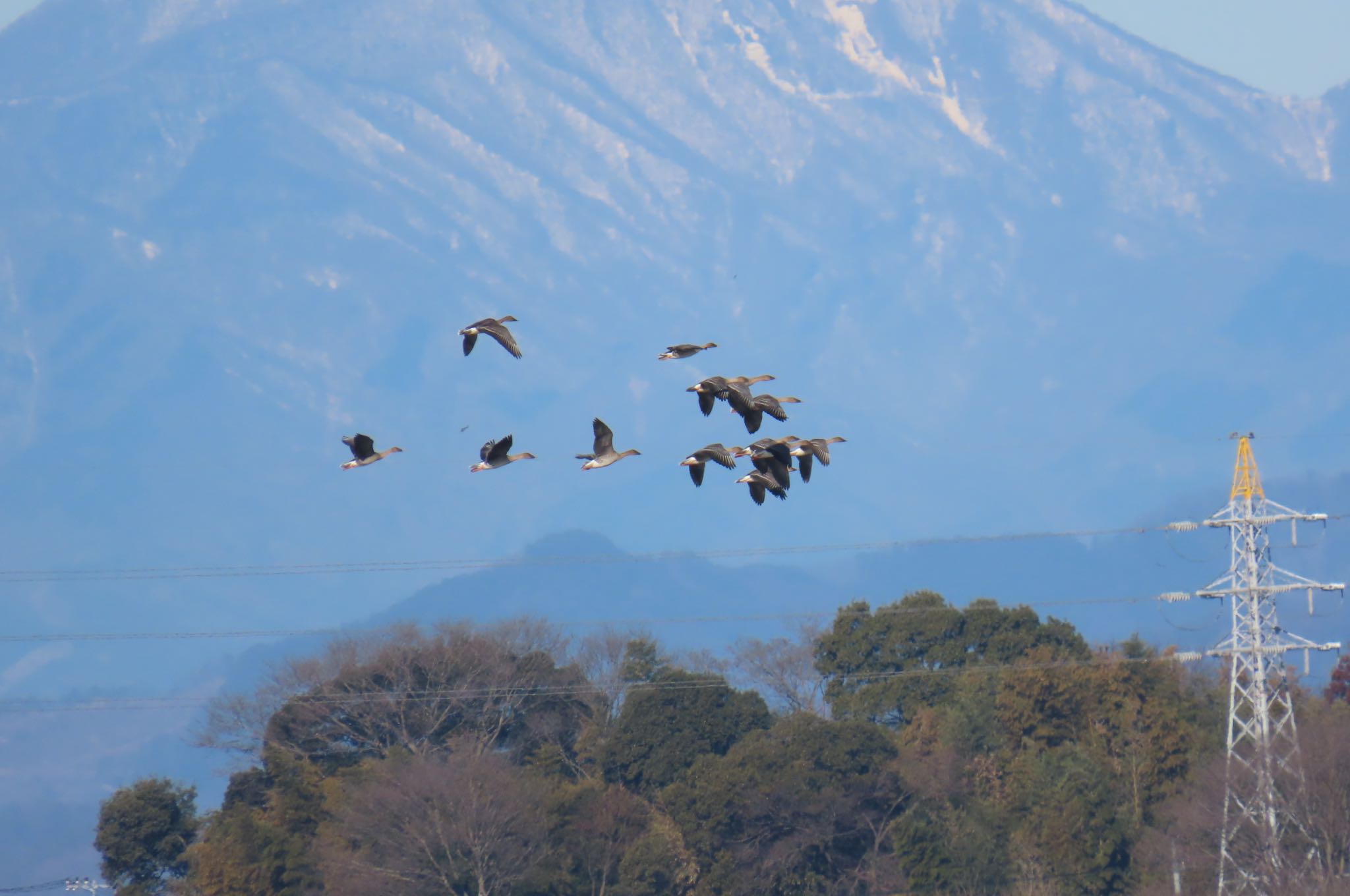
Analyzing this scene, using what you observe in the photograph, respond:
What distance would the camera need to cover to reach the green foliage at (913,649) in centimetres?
7394

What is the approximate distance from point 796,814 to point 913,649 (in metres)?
20.3

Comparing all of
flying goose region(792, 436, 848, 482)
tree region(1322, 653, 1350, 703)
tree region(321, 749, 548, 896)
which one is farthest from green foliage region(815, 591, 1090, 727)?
flying goose region(792, 436, 848, 482)

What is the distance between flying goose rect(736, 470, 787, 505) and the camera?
24453 mm

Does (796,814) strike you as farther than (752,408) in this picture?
Yes

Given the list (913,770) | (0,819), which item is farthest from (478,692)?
(0,819)

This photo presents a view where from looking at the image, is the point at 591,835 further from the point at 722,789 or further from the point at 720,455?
the point at 720,455

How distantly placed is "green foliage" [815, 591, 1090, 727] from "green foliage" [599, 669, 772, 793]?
25.7 feet

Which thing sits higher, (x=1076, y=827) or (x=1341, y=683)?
(x=1341, y=683)

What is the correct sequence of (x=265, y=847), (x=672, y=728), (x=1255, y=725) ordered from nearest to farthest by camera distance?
(x=1255, y=725) → (x=265, y=847) → (x=672, y=728)

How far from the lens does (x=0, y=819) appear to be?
543ft

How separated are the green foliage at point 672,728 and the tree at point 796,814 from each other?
306 centimetres

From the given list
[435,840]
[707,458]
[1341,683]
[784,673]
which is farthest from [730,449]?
[1341,683]

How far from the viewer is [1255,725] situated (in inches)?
2101

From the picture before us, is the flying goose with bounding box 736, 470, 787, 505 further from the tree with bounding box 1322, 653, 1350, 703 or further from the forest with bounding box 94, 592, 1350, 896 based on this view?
the tree with bounding box 1322, 653, 1350, 703
